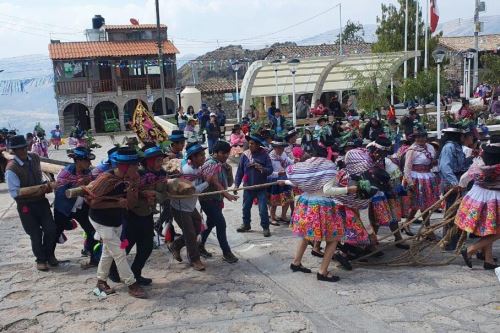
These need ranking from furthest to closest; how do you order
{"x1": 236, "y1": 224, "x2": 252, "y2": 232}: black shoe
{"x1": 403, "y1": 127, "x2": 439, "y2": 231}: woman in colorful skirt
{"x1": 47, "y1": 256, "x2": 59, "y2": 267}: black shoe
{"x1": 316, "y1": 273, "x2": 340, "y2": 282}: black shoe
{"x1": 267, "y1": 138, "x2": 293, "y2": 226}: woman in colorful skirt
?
{"x1": 267, "y1": 138, "x2": 293, "y2": 226}: woman in colorful skirt
{"x1": 236, "y1": 224, "x2": 252, "y2": 232}: black shoe
{"x1": 403, "y1": 127, "x2": 439, "y2": 231}: woman in colorful skirt
{"x1": 47, "y1": 256, "x2": 59, "y2": 267}: black shoe
{"x1": 316, "y1": 273, "x2": 340, "y2": 282}: black shoe

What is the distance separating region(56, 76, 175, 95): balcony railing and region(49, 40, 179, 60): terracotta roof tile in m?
1.69

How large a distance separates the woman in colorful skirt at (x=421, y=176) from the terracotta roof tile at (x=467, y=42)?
3516cm

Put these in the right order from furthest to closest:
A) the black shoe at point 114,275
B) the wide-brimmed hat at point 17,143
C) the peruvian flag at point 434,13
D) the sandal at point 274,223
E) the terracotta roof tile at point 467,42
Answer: the terracotta roof tile at point 467,42
the peruvian flag at point 434,13
the sandal at point 274,223
the wide-brimmed hat at point 17,143
the black shoe at point 114,275

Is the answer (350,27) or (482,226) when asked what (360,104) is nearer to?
(482,226)

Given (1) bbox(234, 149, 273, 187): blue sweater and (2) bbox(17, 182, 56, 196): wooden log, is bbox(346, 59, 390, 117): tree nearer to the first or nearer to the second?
(1) bbox(234, 149, 273, 187): blue sweater

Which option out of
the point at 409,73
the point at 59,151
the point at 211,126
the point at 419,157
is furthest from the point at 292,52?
the point at 419,157

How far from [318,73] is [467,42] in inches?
941

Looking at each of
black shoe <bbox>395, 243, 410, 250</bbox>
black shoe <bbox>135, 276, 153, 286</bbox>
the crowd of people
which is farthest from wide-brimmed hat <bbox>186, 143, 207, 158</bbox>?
black shoe <bbox>395, 243, 410, 250</bbox>

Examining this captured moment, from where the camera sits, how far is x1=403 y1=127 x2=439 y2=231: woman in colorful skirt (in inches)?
293

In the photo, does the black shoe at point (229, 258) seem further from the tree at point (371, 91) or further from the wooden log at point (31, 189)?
the tree at point (371, 91)

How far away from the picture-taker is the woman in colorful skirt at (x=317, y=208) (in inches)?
231

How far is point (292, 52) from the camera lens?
38.9 m

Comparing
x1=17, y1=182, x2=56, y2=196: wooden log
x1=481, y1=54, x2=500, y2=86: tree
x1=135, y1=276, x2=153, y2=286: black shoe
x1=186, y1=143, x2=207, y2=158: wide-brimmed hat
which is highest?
x1=481, y1=54, x2=500, y2=86: tree

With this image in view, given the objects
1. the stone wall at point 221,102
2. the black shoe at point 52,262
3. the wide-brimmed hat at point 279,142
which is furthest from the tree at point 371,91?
the stone wall at point 221,102
